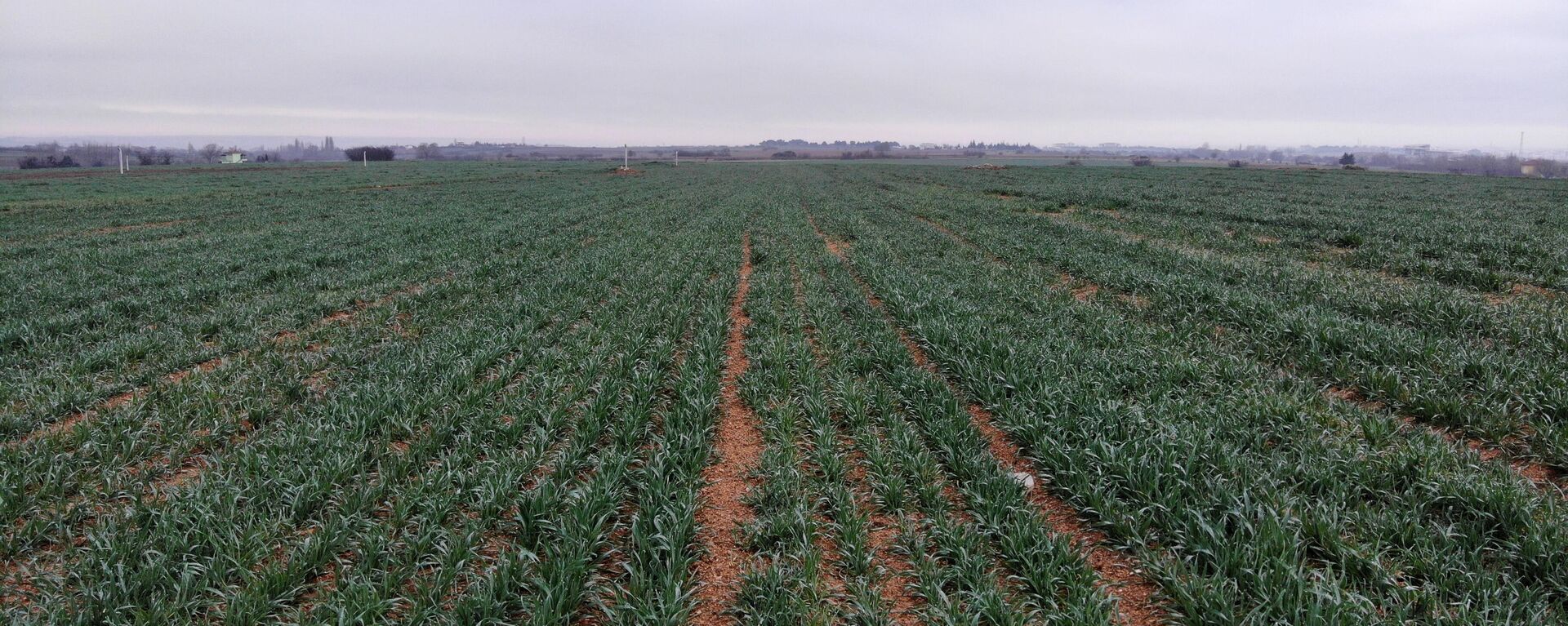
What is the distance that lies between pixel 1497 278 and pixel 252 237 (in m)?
29.0

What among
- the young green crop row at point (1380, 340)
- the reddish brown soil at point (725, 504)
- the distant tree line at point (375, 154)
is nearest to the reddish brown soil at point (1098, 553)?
the reddish brown soil at point (725, 504)

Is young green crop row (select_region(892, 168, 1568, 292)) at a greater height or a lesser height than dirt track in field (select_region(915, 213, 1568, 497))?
greater

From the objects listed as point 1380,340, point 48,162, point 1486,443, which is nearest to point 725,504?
point 1486,443

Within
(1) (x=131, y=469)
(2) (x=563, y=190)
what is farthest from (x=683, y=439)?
(2) (x=563, y=190)

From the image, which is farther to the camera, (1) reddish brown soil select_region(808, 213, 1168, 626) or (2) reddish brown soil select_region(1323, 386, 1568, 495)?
(2) reddish brown soil select_region(1323, 386, 1568, 495)

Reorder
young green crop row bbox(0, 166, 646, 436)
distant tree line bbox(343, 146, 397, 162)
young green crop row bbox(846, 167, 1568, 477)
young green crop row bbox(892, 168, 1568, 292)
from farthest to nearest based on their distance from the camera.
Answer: distant tree line bbox(343, 146, 397, 162) < young green crop row bbox(892, 168, 1568, 292) < young green crop row bbox(0, 166, 646, 436) < young green crop row bbox(846, 167, 1568, 477)

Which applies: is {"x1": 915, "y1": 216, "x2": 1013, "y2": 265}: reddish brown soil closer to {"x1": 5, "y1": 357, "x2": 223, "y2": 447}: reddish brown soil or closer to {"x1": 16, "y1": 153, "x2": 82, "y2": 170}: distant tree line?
{"x1": 5, "y1": 357, "x2": 223, "y2": 447}: reddish brown soil

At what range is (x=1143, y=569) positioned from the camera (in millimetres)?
4059

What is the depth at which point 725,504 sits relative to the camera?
507 cm

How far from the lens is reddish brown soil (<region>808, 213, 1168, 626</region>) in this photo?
149 inches

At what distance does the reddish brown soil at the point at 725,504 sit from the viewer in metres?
4.02

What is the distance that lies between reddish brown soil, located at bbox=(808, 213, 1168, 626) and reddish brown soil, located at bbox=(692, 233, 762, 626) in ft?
6.95

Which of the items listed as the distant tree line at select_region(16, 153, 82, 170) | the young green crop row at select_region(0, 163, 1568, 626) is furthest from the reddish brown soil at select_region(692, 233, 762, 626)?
the distant tree line at select_region(16, 153, 82, 170)

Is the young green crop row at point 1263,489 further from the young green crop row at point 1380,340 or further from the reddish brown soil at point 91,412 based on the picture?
the reddish brown soil at point 91,412
